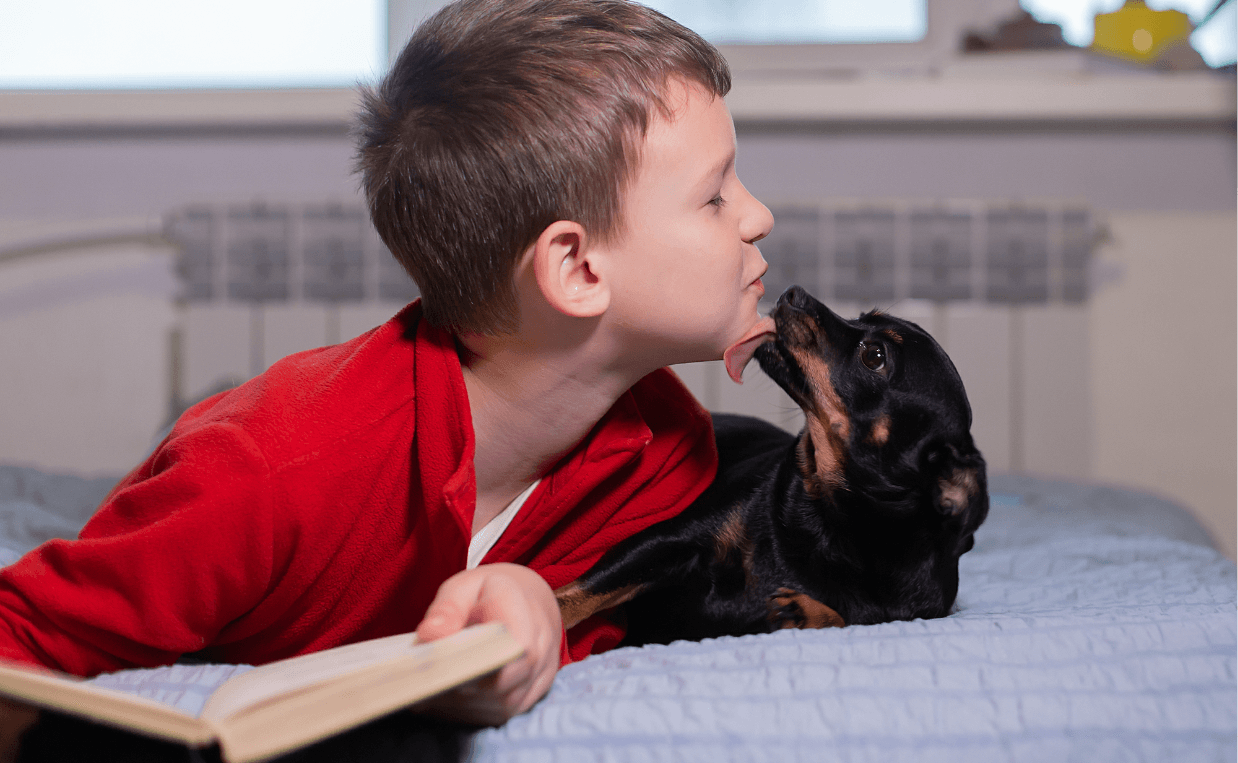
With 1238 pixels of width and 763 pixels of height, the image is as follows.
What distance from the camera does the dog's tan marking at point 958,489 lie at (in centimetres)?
73

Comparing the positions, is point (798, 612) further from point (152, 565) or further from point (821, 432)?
point (152, 565)

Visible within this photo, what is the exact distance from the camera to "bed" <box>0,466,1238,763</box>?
509 mm

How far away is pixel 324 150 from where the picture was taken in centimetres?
201

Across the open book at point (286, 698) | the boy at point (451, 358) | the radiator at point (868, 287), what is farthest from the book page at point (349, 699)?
the radiator at point (868, 287)

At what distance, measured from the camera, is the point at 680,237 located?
705 mm

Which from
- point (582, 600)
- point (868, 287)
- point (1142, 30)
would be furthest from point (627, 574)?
point (1142, 30)

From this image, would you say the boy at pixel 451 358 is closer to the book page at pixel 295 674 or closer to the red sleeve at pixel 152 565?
the red sleeve at pixel 152 565

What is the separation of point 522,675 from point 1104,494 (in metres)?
1.31

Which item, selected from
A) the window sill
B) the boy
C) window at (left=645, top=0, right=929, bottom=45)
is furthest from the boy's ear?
window at (left=645, top=0, right=929, bottom=45)

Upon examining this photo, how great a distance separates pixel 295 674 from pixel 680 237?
43 cm

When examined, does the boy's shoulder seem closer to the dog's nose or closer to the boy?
the boy

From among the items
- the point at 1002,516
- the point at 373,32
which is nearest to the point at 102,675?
the point at 1002,516

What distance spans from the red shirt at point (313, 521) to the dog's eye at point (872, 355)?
0.20 m

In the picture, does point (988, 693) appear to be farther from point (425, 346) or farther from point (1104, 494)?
point (1104, 494)
